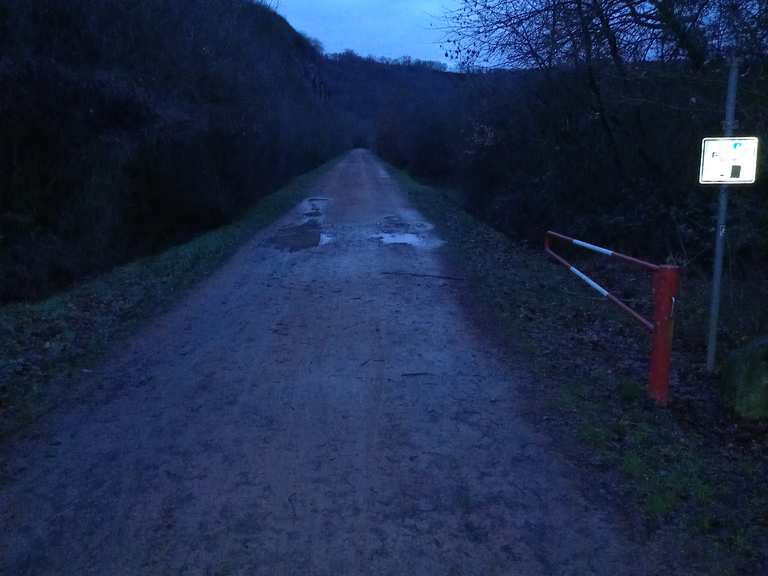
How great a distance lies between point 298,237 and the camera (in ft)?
51.3

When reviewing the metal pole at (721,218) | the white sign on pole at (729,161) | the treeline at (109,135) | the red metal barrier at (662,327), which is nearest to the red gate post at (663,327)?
the red metal barrier at (662,327)

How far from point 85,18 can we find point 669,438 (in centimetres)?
1440

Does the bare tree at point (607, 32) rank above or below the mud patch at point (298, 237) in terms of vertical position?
above

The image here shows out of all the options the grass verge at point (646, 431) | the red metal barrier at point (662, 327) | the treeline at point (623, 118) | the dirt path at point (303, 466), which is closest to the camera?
the dirt path at point (303, 466)

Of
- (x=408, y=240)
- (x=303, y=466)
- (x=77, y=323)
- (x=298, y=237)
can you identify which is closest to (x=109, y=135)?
(x=298, y=237)

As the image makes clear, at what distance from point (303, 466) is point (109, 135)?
11.5 metres

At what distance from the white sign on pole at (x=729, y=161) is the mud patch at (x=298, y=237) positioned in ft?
28.5

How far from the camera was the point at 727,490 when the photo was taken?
15.6 ft

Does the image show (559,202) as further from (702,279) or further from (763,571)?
(763,571)

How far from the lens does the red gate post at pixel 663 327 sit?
5957 millimetres

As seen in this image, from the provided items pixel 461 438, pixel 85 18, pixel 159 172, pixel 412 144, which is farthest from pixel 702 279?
pixel 412 144

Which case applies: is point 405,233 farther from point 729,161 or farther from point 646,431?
point 646,431

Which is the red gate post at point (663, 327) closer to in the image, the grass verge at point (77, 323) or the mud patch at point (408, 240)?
the grass verge at point (77, 323)

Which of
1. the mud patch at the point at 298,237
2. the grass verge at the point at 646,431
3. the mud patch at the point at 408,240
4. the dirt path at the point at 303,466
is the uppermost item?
the mud patch at the point at 298,237
